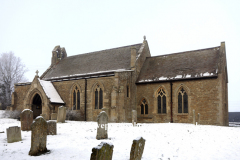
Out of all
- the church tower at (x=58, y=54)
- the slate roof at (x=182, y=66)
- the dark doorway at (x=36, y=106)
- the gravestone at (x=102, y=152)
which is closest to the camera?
the gravestone at (x=102, y=152)

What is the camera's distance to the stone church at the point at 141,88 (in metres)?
24.0

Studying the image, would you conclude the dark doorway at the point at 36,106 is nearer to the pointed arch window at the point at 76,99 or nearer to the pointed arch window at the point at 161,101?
the pointed arch window at the point at 76,99

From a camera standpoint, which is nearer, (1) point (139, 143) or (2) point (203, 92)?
(1) point (139, 143)

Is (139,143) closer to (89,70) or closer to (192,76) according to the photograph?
(192,76)

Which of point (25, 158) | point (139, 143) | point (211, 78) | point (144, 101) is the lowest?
point (25, 158)

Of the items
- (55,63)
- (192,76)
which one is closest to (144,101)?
(192,76)

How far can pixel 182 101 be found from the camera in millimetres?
25094

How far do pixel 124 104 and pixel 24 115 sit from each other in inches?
471

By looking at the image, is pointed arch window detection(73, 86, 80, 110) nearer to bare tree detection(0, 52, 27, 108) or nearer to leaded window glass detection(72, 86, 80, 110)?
leaded window glass detection(72, 86, 80, 110)

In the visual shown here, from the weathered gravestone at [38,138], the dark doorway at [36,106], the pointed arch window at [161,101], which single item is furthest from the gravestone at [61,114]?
the weathered gravestone at [38,138]

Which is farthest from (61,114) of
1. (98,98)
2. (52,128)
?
(52,128)

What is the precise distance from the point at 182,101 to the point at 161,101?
2.26 m

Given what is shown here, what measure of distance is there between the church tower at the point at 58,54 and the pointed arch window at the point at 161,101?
18.5m

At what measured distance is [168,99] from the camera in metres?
25.6
